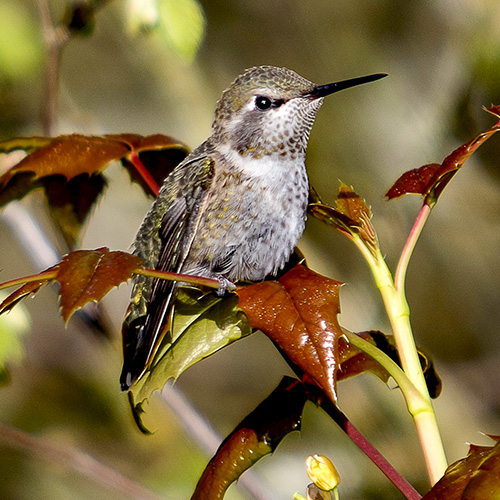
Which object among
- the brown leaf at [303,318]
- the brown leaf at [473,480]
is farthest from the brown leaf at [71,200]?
the brown leaf at [473,480]

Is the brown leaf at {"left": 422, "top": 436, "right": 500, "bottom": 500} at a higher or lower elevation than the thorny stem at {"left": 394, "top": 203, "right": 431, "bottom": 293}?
lower

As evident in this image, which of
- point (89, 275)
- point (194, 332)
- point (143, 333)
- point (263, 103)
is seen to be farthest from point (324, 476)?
point (263, 103)

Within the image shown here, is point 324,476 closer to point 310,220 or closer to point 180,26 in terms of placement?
point 180,26

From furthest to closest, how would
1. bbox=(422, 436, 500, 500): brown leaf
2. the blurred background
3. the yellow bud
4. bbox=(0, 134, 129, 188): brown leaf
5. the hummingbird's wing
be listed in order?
the blurred background, the hummingbird's wing, bbox=(0, 134, 129, 188): brown leaf, the yellow bud, bbox=(422, 436, 500, 500): brown leaf

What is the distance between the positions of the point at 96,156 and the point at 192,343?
0.64m

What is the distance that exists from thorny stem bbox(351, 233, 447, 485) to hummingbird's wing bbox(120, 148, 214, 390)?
880 mm

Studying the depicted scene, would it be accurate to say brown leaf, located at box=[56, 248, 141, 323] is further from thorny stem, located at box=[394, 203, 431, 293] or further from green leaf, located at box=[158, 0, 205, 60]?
green leaf, located at box=[158, 0, 205, 60]

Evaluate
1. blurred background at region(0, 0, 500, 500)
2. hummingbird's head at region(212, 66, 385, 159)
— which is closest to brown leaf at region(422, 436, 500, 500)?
hummingbird's head at region(212, 66, 385, 159)

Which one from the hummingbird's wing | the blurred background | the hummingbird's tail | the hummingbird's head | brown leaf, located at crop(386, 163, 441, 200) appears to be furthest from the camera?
the blurred background

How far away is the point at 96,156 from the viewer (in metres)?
1.77

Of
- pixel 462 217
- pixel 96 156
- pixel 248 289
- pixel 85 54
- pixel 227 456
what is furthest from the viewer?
pixel 85 54

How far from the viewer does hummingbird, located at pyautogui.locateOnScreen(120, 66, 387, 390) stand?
6.91ft

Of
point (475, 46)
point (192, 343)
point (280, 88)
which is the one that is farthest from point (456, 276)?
point (192, 343)

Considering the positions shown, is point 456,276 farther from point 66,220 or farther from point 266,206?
point 66,220
